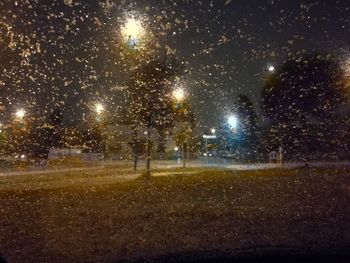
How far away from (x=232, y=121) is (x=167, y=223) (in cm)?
5871

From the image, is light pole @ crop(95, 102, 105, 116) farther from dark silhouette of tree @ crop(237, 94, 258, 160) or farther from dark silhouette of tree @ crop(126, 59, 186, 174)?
dark silhouette of tree @ crop(237, 94, 258, 160)

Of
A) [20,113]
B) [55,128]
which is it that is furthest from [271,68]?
[55,128]

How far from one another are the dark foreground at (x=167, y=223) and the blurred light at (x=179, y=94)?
7971 millimetres

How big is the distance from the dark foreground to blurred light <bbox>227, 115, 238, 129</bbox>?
51.5 m

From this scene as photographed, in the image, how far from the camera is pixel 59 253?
7.87 metres

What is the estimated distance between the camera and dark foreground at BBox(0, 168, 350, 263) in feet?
26.4

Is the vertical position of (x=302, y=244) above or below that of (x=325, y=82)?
below

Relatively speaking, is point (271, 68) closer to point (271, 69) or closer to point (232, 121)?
point (271, 69)

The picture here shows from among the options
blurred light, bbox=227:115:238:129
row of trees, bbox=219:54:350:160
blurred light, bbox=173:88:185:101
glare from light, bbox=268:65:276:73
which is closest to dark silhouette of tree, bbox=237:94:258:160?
blurred light, bbox=227:115:238:129

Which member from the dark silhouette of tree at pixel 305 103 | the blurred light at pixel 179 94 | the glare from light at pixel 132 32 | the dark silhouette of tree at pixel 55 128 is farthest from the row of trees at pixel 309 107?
the dark silhouette of tree at pixel 55 128

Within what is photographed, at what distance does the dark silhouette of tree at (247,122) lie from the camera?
6650 centimetres

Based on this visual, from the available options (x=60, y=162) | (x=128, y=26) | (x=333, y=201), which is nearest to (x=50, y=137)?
(x=60, y=162)

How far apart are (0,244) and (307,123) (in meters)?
31.0

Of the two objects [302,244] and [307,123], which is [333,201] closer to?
[302,244]
